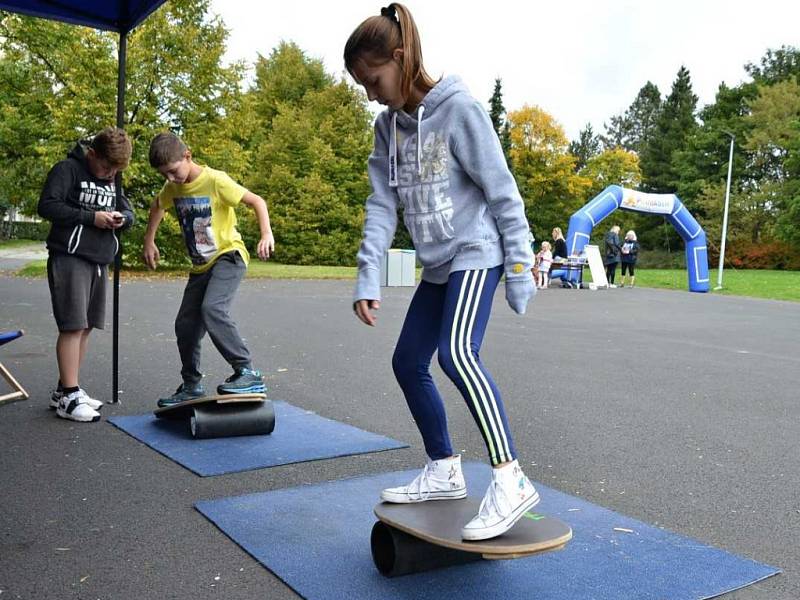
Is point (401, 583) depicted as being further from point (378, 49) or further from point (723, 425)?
point (723, 425)

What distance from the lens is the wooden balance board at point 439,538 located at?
8.39 feet

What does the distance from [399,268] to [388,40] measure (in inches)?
734

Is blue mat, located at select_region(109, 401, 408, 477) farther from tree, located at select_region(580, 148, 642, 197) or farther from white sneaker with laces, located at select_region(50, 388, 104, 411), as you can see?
tree, located at select_region(580, 148, 642, 197)

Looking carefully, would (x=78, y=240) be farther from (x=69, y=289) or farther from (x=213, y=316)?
(x=213, y=316)

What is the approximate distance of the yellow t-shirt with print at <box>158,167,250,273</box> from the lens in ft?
16.1

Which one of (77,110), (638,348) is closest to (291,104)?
(77,110)

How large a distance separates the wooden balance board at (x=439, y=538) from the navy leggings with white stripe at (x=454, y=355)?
0.25m

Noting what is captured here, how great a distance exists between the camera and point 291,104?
1693 inches

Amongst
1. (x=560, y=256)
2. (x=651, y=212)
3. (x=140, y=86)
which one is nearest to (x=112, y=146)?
(x=140, y=86)

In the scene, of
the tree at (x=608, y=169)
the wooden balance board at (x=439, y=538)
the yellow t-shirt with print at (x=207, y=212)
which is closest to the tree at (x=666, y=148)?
the tree at (x=608, y=169)

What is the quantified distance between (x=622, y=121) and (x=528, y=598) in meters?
82.5

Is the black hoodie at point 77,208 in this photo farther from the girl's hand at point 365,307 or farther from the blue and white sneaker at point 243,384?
the girl's hand at point 365,307

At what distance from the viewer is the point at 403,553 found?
2738 millimetres

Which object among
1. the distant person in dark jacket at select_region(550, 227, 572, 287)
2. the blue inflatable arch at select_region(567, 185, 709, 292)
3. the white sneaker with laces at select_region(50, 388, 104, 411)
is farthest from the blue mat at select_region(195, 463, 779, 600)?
the distant person in dark jacket at select_region(550, 227, 572, 287)
